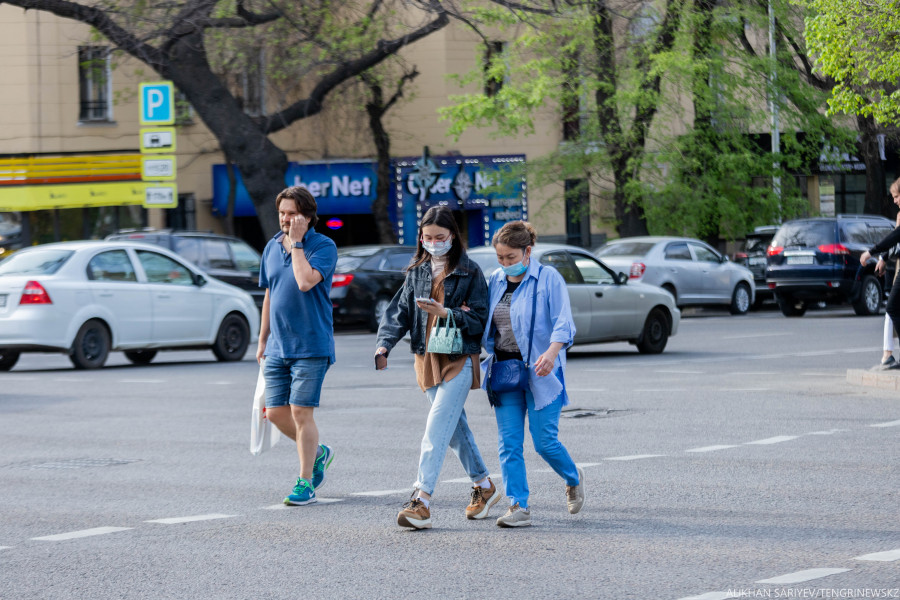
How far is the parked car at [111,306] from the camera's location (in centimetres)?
1711

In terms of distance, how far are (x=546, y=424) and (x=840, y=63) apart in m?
14.9

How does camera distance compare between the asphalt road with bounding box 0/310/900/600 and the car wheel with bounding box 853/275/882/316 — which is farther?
the car wheel with bounding box 853/275/882/316

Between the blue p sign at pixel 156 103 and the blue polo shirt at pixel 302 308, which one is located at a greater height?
the blue p sign at pixel 156 103

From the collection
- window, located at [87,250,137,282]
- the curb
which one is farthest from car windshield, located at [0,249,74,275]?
the curb

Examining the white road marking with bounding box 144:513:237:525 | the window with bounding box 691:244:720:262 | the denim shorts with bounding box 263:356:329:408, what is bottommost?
the white road marking with bounding box 144:513:237:525

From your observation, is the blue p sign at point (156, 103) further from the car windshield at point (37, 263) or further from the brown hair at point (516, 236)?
the brown hair at point (516, 236)

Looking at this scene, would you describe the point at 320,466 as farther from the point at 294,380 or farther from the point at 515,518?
the point at 515,518

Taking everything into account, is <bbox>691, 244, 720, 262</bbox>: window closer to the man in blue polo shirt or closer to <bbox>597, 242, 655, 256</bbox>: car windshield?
<bbox>597, 242, 655, 256</bbox>: car windshield

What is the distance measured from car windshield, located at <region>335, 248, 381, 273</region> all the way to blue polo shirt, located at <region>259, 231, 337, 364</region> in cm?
1762

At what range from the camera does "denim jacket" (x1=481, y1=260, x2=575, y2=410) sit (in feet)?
24.0

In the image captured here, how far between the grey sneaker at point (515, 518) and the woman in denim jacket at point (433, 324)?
29 cm

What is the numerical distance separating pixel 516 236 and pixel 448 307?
50 centimetres

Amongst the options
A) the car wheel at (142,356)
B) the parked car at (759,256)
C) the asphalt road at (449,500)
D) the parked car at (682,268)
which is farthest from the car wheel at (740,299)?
the asphalt road at (449,500)

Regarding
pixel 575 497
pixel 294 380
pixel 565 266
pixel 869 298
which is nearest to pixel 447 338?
pixel 575 497
